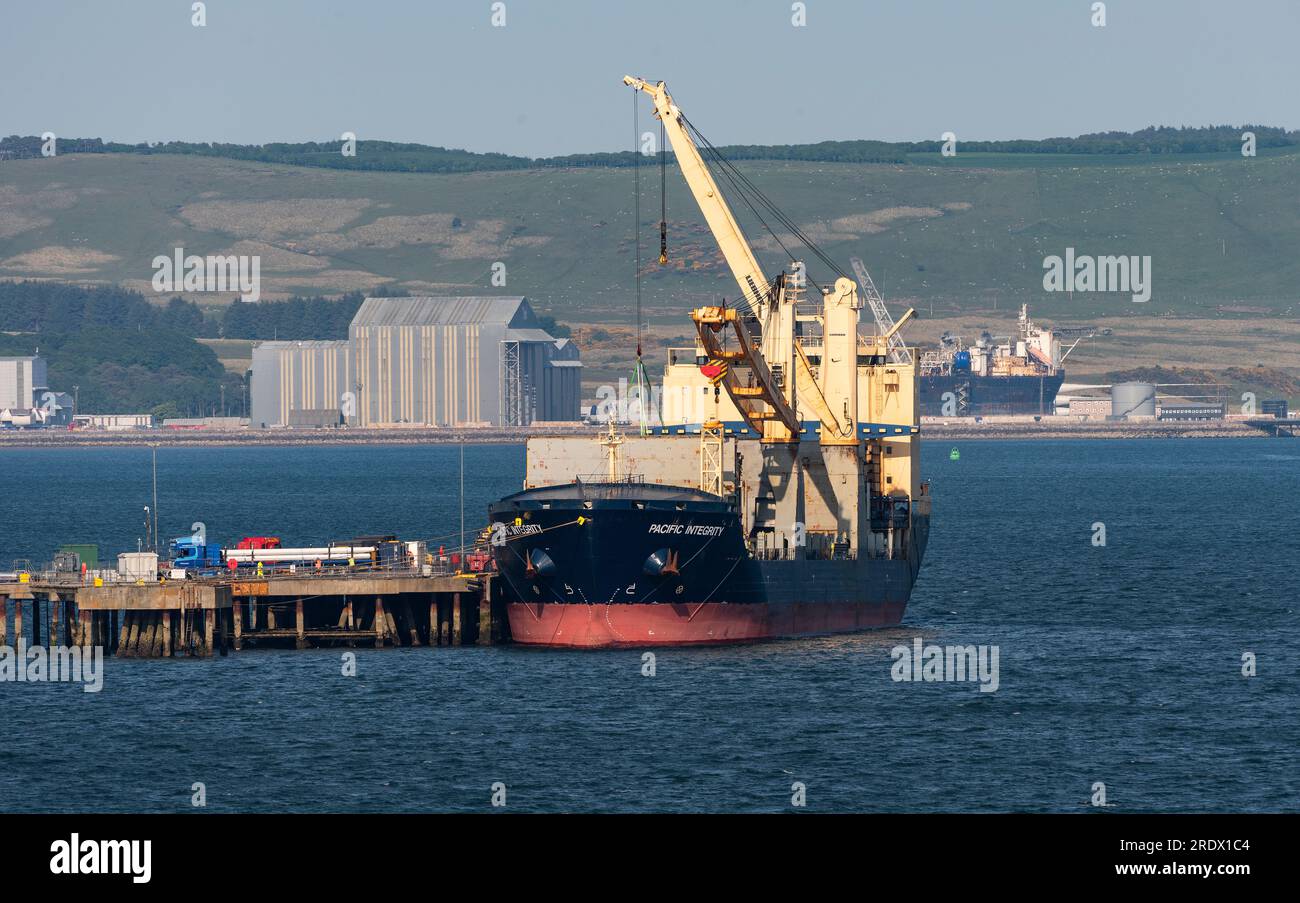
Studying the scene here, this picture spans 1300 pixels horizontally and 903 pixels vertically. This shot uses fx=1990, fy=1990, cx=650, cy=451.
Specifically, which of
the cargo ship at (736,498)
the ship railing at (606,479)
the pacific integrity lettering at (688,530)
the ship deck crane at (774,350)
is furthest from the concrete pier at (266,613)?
the ship deck crane at (774,350)

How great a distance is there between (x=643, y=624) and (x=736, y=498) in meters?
6.46

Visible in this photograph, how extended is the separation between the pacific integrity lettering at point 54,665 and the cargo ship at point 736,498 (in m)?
14.1

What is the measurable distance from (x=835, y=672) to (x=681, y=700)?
814 cm

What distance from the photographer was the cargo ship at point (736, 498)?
67.4m

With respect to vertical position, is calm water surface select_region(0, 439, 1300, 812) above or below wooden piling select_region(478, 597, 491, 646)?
below

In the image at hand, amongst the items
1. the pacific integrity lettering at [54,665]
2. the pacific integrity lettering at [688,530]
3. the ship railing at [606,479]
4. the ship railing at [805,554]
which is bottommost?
the pacific integrity lettering at [54,665]

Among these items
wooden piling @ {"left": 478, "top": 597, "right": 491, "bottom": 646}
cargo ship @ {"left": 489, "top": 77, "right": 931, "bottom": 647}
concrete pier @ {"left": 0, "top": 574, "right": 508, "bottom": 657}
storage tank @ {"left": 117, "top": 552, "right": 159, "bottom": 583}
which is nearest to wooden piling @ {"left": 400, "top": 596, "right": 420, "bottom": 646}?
Answer: concrete pier @ {"left": 0, "top": 574, "right": 508, "bottom": 657}

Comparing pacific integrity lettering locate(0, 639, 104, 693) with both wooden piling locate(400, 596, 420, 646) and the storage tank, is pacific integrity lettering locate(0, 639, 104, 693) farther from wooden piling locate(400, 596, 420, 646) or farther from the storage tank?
wooden piling locate(400, 596, 420, 646)

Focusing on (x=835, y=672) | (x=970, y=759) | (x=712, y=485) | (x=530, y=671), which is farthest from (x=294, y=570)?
(x=970, y=759)

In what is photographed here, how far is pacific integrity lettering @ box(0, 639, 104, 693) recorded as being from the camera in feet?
217

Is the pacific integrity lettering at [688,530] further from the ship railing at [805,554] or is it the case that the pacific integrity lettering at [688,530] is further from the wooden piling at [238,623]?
the wooden piling at [238,623]

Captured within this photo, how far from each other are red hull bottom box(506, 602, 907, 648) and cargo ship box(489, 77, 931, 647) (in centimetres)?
7

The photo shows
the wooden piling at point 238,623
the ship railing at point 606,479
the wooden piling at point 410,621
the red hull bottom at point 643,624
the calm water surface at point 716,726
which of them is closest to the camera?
the calm water surface at point 716,726

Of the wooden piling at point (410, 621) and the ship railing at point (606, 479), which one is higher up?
the ship railing at point (606, 479)
